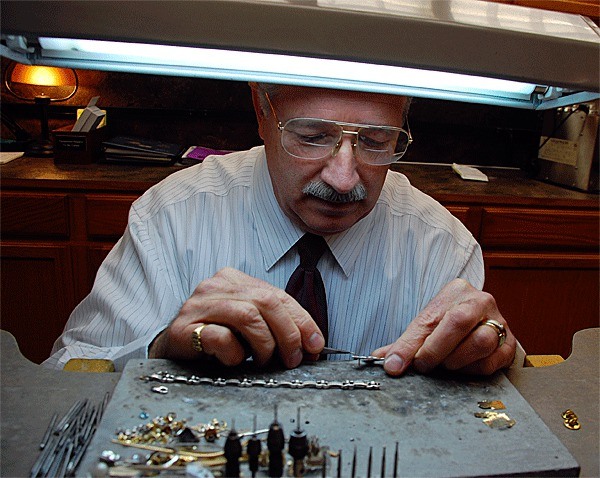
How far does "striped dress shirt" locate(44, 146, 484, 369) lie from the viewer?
1575 mm

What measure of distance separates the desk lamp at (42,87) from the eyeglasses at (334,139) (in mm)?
2267

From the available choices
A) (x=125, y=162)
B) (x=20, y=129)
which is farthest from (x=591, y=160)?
(x=20, y=129)

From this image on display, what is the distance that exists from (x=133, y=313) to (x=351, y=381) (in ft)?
2.20

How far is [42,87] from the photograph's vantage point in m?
3.47

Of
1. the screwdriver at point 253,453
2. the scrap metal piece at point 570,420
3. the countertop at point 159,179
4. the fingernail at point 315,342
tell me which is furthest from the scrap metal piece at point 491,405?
the countertop at point 159,179

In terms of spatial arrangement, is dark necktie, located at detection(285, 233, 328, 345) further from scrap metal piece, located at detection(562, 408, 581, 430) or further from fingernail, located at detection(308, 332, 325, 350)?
scrap metal piece, located at detection(562, 408, 581, 430)

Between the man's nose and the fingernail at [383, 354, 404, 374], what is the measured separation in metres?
0.43

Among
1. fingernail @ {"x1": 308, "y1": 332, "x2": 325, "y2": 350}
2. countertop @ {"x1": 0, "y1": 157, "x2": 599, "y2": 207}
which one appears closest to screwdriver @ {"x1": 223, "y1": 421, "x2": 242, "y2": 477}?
fingernail @ {"x1": 308, "y1": 332, "x2": 325, "y2": 350}

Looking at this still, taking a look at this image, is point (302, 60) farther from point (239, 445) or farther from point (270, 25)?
point (239, 445)

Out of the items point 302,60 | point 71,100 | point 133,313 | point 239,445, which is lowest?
point 133,313

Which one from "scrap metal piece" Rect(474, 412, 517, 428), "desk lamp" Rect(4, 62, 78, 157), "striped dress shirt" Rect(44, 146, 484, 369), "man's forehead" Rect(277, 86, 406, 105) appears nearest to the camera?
"scrap metal piece" Rect(474, 412, 517, 428)

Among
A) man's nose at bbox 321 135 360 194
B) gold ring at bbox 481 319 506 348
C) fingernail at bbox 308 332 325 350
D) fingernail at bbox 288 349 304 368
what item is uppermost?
man's nose at bbox 321 135 360 194

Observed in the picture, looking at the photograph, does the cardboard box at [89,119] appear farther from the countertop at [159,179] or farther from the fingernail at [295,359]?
the fingernail at [295,359]

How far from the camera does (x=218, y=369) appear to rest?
1.10 m
